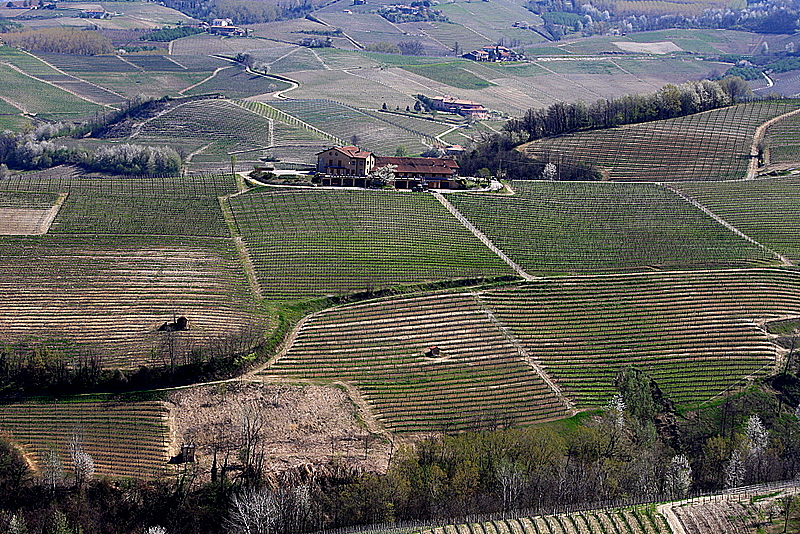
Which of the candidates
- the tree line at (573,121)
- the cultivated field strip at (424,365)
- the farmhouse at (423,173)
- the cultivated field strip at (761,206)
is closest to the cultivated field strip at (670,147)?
the tree line at (573,121)

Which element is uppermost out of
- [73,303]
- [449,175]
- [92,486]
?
[449,175]

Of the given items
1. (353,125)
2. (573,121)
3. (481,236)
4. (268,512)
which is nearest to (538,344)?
(481,236)

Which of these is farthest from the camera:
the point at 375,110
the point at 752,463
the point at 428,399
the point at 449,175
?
the point at 375,110

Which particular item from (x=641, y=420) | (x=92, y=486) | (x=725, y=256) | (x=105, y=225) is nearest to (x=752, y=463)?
(x=641, y=420)

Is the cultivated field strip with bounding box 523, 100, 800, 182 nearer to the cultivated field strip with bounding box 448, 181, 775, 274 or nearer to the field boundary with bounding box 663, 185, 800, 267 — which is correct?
the field boundary with bounding box 663, 185, 800, 267

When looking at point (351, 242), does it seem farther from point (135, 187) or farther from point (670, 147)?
point (670, 147)

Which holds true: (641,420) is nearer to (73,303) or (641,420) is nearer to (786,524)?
(786,524)
